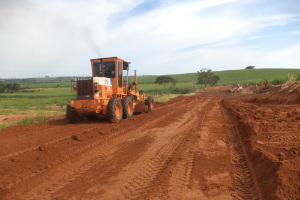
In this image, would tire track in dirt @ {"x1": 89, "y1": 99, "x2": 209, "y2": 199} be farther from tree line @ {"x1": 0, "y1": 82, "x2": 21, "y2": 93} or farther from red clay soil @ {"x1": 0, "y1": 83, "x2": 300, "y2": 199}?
tree line @ {"x1": 0, "y1": 82, "x2": 21, "y2": 93}

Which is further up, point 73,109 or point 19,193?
point 73,109

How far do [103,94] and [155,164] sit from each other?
19.9ft

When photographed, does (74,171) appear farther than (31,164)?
No

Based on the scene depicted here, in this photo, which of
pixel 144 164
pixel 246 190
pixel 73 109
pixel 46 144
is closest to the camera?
pixel 246 190

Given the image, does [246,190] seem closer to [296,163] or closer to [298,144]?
[296,163]

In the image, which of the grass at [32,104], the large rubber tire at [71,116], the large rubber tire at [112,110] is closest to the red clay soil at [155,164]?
the large rubber tire at [112,110]

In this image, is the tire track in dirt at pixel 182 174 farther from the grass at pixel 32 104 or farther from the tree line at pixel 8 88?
the tree line at pixel 8 88

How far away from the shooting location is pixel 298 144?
5359mm

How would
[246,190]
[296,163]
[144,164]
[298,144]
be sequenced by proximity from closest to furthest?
[246,190]
[296,163]
[144,164]
[298,144]

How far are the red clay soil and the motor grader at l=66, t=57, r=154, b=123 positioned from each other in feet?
6.06

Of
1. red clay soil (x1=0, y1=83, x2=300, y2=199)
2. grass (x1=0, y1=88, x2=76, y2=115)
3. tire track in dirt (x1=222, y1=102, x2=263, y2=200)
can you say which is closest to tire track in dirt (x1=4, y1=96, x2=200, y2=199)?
red clay soil (x1=0, y1=83, x2=300, y2=199)

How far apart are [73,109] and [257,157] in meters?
7.43

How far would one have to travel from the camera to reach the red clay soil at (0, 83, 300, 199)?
348 cm

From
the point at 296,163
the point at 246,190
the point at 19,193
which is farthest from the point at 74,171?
the point at 296,163
